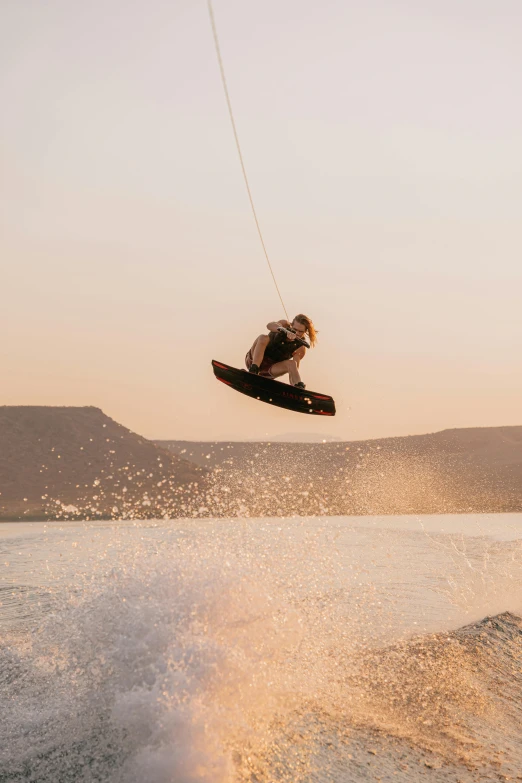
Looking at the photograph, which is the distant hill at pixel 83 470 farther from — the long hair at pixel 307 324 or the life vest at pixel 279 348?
the long hair at pixel 307 324

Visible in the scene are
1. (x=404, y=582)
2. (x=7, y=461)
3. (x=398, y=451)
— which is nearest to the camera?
(x=404, y=582)

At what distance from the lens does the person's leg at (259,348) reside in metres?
13.9

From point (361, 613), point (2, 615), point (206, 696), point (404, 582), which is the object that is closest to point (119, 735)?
point (206, 696)

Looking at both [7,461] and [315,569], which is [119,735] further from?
[7,461]

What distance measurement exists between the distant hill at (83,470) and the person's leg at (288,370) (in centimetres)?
3918

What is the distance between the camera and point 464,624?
15.3 meters

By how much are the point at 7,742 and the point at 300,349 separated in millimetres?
8927

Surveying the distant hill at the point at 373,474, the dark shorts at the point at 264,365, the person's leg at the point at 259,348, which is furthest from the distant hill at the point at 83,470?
the person's leg at the point at 259,348

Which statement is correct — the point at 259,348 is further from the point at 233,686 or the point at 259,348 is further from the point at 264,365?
the point at 233,686

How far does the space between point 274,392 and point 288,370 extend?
59 cm

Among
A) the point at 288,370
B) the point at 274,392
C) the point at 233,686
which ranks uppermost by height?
the point at 288,370

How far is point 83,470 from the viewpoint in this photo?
65.1 metres

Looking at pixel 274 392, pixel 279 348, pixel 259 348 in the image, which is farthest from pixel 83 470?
pixel 279 348

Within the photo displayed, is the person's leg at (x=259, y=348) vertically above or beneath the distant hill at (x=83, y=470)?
above
